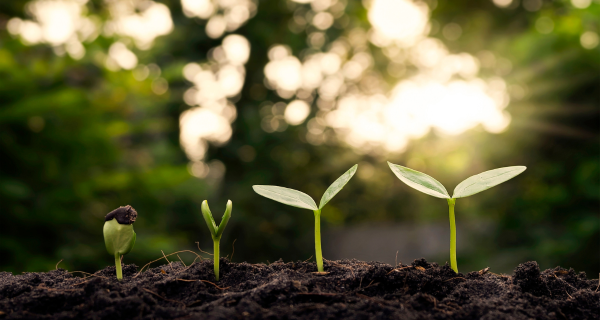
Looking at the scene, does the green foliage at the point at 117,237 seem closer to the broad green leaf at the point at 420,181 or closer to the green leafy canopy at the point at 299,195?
the green leafy canopy at the point at 299,195

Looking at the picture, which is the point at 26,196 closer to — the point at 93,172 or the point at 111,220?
the point at 93,172

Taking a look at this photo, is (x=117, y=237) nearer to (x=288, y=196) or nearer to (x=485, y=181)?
(x=288, y=196)

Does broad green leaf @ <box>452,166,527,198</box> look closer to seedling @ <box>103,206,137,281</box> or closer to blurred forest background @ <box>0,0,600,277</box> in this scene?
seedling @ <box>103,206,137,281</box>

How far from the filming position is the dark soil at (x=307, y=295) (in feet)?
1.79

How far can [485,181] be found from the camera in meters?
0.71

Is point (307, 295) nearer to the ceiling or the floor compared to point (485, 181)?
nearer to the floor

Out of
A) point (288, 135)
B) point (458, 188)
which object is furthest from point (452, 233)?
point (288, 135)

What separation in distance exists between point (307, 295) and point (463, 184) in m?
0.37

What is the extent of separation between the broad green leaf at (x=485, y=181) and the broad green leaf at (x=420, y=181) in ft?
0.09

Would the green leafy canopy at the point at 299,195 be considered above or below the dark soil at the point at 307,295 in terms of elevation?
above

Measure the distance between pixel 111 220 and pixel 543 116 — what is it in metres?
3.33

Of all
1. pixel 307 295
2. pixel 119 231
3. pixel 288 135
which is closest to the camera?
pixel 307 295

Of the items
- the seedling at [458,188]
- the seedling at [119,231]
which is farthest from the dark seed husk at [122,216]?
the seedling at [458,188]

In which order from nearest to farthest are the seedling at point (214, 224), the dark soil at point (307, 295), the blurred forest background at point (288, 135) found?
the dark soil at point (307, 295) → the seedling at point (214, 224) → the blurred forest background at point (288, 135)
